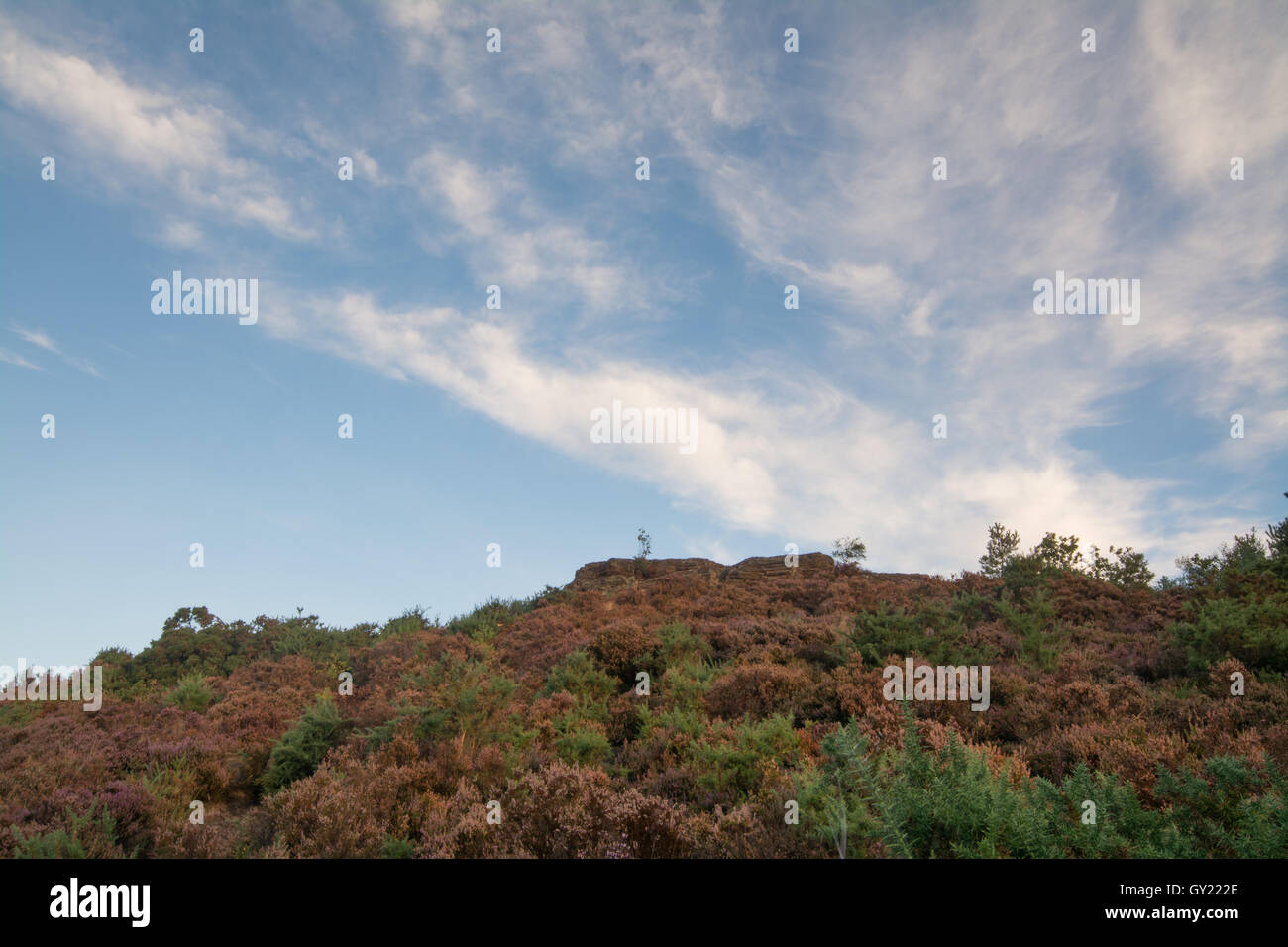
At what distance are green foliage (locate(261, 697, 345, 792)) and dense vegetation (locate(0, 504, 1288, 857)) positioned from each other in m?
0.05

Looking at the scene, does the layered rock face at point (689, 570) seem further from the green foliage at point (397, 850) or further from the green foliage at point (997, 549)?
the green foliage at point (397, 850)

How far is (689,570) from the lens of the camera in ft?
102

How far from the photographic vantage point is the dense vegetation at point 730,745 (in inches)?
196

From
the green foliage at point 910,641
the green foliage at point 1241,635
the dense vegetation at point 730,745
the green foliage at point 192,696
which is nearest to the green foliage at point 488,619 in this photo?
the dense vegetation at point 730,745

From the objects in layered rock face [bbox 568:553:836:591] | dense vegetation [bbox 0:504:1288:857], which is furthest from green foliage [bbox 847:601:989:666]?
layered rock face [bbox 568:553:836:591]

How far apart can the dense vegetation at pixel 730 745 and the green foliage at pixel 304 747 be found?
0.05 meters

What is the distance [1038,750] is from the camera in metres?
7.57

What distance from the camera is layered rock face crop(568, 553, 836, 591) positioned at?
28436 millimetres

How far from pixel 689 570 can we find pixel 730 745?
23342 mm

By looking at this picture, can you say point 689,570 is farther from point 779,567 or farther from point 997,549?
point 997,549

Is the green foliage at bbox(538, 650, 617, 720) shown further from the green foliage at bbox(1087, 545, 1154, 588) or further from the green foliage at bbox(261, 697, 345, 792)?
the green foliage at bbox(1087, 545, 1154, 588)

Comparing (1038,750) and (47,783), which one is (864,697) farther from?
(47,783)
